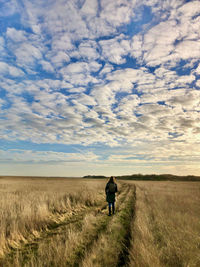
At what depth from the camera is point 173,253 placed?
15.5ft

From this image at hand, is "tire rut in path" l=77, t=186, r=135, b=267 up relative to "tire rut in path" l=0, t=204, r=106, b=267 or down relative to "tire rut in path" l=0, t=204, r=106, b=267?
up

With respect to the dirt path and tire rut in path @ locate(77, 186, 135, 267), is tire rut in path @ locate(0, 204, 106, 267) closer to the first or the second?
the dirt path

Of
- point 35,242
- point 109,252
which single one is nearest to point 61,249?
point 109,252

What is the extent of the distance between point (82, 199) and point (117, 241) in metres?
7.94

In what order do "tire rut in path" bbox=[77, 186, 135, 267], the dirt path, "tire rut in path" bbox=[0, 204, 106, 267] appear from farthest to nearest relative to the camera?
"tire rut in path" bbox=[0, 204, 106, 267] < the dirt path < "tire rut in path" bbox=[77, 186, 135, 267]

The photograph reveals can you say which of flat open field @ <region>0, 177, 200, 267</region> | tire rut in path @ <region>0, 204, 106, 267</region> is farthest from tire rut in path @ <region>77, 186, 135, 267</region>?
tire rut in path @ <region>0, 204, 106, 267</region>

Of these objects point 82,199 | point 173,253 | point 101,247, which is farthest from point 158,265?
point 82,199

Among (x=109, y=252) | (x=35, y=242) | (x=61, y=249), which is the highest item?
(x=61, y=249)

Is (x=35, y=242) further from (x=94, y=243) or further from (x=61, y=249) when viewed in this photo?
(x=94, y=243)

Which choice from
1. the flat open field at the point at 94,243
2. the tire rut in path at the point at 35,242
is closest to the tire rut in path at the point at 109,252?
the flat open field at the point at 94,243

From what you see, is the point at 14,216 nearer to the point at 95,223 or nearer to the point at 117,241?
the point at 95,223

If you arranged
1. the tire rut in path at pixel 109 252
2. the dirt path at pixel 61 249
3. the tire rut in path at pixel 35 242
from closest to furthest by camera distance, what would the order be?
the tire rut in path at pixel 109 252 < the dirt path at pixel 61 249 < the tire rut in path at pixel 35 242

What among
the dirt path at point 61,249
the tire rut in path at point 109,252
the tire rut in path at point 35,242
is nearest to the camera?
the tire rut in path at point 109,252

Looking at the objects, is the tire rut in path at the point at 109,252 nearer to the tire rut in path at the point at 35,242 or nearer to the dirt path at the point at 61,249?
the dirt path at the point at 61,249
